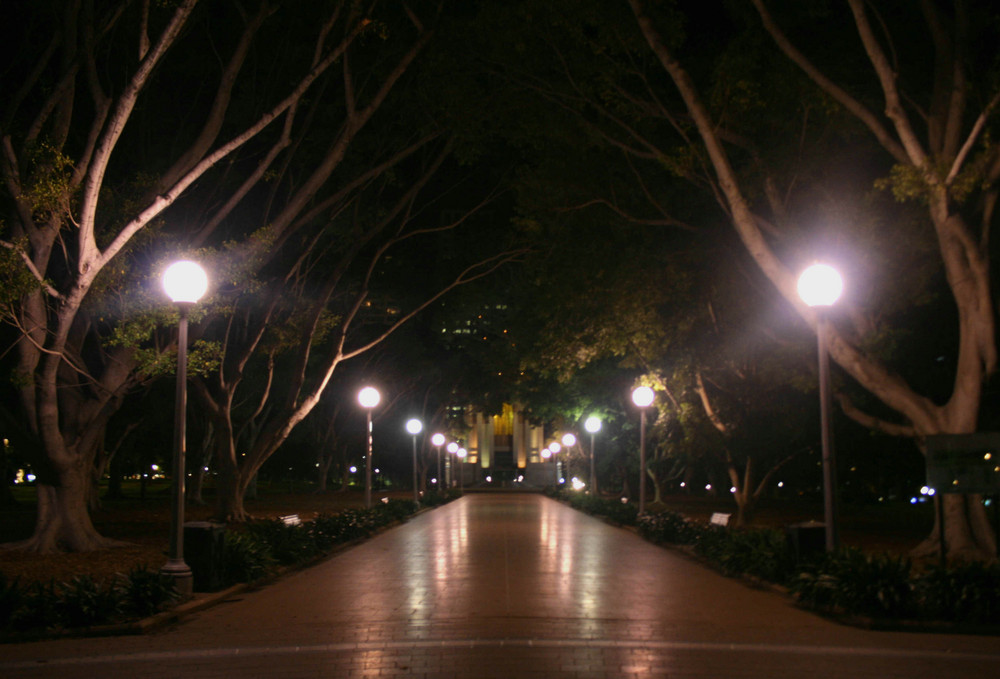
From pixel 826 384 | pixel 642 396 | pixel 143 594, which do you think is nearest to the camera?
pixel 143 594

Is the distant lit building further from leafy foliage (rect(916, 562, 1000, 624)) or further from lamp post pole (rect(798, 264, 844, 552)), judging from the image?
leafy foliage (rect(916, 562, 1000, 624))

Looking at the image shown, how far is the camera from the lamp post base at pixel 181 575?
1194 centimetres

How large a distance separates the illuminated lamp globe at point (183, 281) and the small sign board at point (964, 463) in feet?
32.8

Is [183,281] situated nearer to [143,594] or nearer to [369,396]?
[143,594]

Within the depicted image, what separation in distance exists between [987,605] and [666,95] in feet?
42.3

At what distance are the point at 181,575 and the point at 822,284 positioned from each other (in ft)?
30.9

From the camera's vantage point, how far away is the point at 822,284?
13180 millimetres

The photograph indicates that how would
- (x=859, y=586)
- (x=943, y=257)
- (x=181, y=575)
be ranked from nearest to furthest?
(x=859, y=586) → (x=181, y=575) → (x=943, y=257)

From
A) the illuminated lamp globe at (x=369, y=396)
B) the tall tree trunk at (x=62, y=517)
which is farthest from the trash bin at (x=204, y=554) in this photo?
the illuminated lamp globe at (x=369, y=396)

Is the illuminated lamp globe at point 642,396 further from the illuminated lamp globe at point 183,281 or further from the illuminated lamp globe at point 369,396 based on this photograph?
the illuminated lamp globe at point 183,281

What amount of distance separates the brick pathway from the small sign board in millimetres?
2585

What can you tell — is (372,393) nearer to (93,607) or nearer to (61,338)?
(61,338)

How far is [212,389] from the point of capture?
31.0m

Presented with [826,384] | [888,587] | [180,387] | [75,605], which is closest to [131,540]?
[180,387]
